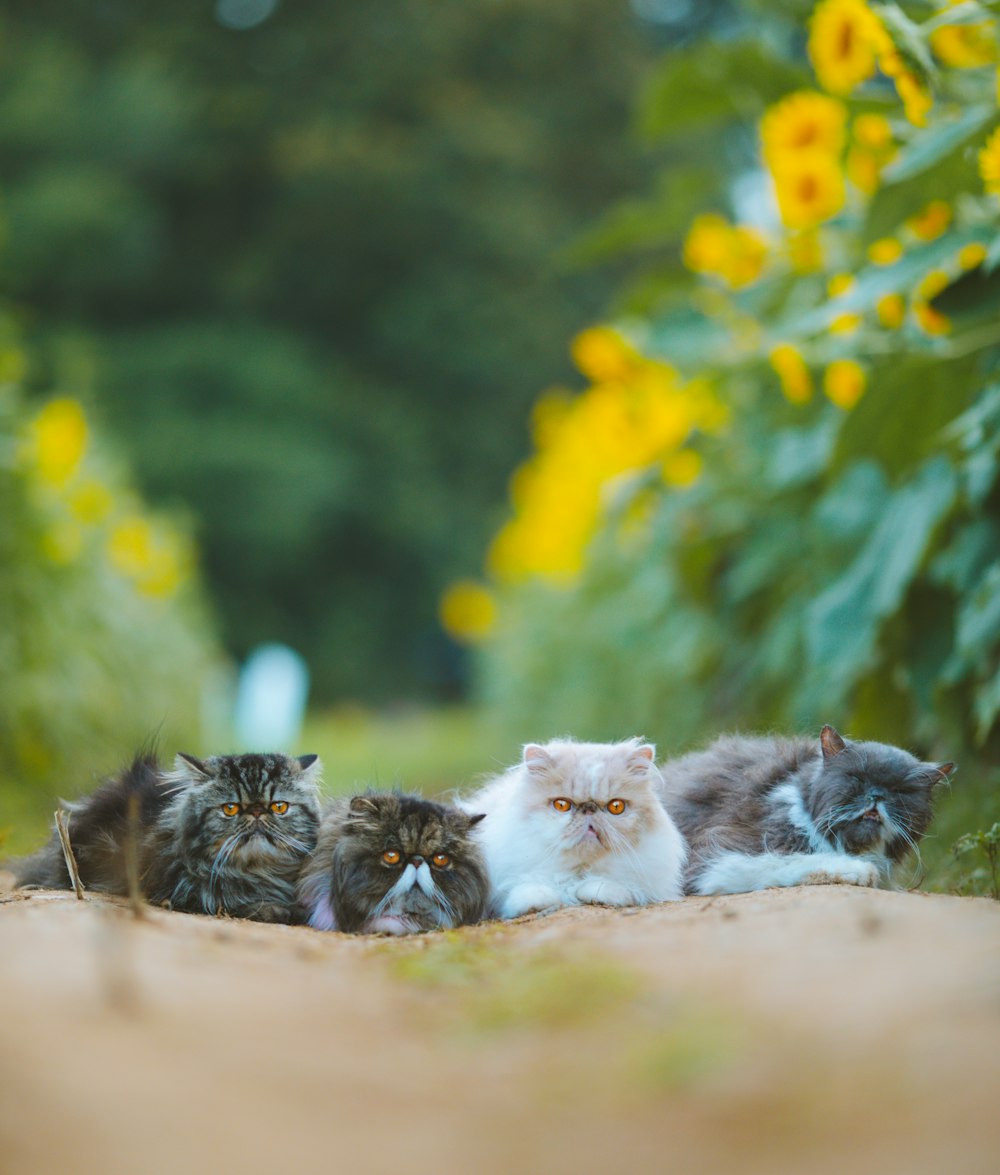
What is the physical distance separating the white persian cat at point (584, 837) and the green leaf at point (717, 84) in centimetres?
281

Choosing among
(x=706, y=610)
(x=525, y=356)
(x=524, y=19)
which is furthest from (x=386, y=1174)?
(x=524, y=19)

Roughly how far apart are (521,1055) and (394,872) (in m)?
1.19

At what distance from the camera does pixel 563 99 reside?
20.3 metres

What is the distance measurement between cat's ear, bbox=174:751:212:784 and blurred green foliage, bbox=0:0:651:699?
12.6m

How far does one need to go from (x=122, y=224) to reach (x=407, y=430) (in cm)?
440

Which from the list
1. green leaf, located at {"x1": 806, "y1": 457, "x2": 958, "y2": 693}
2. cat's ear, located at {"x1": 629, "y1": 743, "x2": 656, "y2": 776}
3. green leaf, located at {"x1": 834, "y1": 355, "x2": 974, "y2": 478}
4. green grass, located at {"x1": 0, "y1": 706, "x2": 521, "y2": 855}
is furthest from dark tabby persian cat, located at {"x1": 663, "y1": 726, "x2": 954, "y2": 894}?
green leaf, located at {"x1": 834, "y1": 355, "x2": 974, "y2": 478}

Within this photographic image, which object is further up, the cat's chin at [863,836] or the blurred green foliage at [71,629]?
the blurred green foliage at [71,629]

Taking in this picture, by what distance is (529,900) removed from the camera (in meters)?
2.81

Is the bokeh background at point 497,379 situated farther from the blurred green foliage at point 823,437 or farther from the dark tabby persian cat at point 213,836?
the dark tabby persian cat at point 213,836

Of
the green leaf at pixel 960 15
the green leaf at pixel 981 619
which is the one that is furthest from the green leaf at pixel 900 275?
the green leaf at pixel 981 619

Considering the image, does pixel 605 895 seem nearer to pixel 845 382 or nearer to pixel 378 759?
pixel 845 382

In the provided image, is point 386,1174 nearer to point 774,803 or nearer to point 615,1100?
point 615,1100

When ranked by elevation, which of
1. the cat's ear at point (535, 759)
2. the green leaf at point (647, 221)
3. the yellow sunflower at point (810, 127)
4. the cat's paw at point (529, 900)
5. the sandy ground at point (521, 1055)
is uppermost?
the green leaf at point (647, 221)

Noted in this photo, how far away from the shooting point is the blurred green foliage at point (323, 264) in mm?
15562
